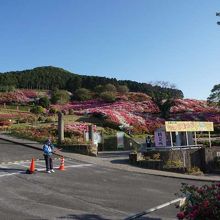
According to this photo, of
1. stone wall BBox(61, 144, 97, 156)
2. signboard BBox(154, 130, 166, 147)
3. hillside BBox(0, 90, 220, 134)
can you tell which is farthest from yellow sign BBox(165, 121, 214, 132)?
hillside BBox(0, 90, 220, 134)

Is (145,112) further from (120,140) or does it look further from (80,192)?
(80,192)

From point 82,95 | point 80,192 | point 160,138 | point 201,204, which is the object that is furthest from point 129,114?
point 201,204

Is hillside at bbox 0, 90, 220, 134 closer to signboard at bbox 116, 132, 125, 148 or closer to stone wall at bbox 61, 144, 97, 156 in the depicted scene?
signboard at bbox 116, 132, 125, 148

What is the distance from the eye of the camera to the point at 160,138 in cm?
3500

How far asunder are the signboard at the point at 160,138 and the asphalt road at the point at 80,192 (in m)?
10.6

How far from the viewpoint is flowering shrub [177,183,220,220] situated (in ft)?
31.9

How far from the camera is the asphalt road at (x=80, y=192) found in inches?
550

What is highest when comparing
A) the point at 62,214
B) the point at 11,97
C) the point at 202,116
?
the point at 11,97

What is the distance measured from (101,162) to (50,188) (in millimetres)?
9319

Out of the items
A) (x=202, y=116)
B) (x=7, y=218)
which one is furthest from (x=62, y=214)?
(x=202, y=116)

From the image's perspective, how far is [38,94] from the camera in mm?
88000

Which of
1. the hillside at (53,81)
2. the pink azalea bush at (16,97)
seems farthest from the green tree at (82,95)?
the hillside at (53,81)

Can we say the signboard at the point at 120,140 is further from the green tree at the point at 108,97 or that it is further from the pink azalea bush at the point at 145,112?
the green tree at the point at 108,97

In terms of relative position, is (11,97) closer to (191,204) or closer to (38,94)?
(38,94)
